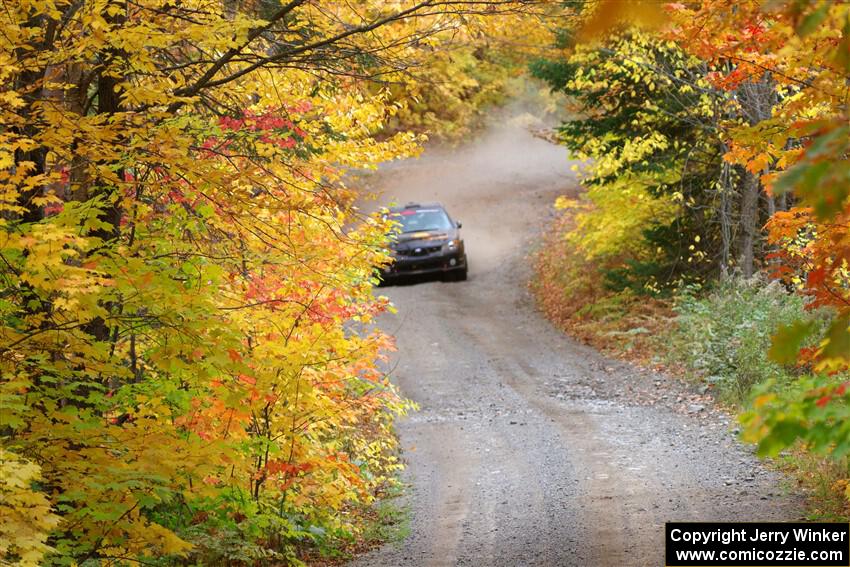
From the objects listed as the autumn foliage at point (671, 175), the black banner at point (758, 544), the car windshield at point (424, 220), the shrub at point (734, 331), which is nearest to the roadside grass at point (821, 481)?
the black banner at point (758, 544)

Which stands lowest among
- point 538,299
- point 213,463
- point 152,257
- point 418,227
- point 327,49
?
point 538,299

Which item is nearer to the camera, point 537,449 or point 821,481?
point 821,481

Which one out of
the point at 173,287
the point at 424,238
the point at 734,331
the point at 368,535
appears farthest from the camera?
the point at 424,238

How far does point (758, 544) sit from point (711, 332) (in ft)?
25.8

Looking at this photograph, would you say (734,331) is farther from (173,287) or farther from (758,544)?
(173,287)

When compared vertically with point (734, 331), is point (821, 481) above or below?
above

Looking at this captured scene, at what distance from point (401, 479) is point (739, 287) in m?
7.34

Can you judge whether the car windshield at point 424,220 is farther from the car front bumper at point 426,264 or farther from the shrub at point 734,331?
the shrub at point 734,331

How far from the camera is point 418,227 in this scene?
79.8 ft

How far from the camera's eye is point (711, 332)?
49.7 ft

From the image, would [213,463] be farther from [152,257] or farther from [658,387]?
[658,387]

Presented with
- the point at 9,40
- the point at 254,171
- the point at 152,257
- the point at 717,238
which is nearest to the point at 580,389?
the point at 717,238

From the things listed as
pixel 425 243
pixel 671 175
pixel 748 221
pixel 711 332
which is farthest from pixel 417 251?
pixel 711 332

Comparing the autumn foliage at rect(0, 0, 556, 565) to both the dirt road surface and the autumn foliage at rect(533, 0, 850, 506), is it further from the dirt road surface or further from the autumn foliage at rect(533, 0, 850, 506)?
the autumn foliage at rect(533, 0, 850, 506)
